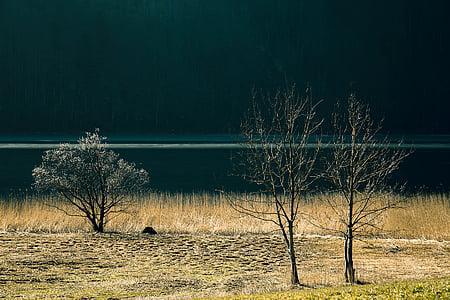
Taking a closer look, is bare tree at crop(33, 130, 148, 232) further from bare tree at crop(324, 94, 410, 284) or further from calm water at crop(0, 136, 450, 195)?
calm water at crop(0, 136, 450, 195)

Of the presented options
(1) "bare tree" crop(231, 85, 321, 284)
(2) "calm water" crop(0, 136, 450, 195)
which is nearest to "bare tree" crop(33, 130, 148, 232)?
(1) "bare tree" crop(231, 85, 321, 284)

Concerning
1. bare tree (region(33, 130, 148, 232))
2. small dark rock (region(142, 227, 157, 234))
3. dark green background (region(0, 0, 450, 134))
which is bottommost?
small dark rock (region(142, 227, 157, 234))

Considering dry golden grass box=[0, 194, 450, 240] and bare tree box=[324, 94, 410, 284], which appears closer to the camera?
bare tree box=[324, 94, 410, 284]

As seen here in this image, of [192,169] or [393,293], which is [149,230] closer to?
[393,293]

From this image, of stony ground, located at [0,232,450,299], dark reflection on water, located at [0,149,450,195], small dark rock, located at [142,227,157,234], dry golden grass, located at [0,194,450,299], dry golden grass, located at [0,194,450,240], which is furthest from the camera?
dark reflection on water, located at [0,149,450,195]

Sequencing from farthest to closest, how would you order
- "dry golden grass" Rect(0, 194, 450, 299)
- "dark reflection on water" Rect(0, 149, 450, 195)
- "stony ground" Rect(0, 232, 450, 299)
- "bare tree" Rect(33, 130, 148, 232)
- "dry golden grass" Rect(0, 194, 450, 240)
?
"dark reflection on water" Rect(0, 149, 450, 195) → "dry golden grass" Rect(0, 194, 450, 240) → "bare tree" Rect(33, 130, 148, 232) → "dry golden grass" Rect(0, 194, 450, 299) → "stony ground" Rect(0, 232, 450, 299)

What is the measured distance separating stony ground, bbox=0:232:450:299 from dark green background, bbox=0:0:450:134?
226 ft

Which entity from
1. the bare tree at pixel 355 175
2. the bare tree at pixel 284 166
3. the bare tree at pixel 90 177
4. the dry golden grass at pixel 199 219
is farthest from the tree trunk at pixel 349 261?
the bare tree at pixel 90 177

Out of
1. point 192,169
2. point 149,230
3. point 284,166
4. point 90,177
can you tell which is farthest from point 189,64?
point 284,166

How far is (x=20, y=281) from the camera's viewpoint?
62.5 feet

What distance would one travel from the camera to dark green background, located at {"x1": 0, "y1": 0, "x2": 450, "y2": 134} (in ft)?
320

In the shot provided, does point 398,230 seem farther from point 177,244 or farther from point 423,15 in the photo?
point 423,15

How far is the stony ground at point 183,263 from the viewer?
59.8 ft

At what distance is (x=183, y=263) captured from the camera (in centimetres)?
2222
